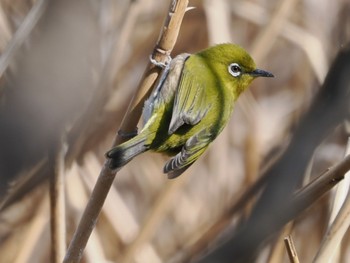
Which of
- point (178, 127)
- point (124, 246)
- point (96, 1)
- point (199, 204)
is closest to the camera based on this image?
point (178, 127)

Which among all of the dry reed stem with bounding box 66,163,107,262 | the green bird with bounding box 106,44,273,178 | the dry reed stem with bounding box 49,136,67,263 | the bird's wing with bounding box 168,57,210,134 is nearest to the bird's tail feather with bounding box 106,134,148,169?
the green bird with bounding box 106,44,273,178

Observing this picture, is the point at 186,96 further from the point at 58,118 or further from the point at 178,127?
the point at 58,118

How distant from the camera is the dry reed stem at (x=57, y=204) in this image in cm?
167

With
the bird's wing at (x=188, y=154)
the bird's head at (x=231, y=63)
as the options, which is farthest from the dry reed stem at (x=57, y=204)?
the bird's head at (x=231, y=63)

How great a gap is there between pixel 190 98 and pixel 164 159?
1087 mm

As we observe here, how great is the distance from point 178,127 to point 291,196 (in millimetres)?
850

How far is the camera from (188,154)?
1741 millimetres

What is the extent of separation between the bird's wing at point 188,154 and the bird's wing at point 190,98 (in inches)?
2.0

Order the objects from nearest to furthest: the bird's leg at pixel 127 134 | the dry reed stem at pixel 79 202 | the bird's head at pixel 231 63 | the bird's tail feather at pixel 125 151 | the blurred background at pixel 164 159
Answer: the bird's tail feather at pixel 125 151
the bird's leg at pixel 127 134
the bird's head at pixel 231 63
the blurred background at pixel 164 159
the dry reed stem at pixel 79 202

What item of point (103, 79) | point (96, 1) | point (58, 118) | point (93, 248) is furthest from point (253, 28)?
point (58, 118)

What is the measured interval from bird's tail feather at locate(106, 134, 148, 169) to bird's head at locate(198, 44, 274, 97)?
0.53 m

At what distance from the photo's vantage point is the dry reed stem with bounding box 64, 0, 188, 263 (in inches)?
58.0

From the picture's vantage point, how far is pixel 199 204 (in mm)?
2781

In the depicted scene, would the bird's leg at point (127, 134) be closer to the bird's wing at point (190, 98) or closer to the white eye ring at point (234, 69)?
the bird's wing at point (190, 98)
